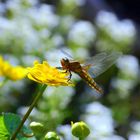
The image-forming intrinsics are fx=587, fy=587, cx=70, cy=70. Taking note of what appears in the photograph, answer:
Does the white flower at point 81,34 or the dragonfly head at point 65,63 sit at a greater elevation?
the dragonfly head at point 65,63

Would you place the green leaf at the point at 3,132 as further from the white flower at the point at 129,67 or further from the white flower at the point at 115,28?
the white flower at the point at 115,28

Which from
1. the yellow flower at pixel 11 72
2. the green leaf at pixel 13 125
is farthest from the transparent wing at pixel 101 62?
the yellow flower at pixel 11 72

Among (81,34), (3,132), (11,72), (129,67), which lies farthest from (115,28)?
(3,132)

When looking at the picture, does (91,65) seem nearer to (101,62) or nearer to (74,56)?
(101,62)

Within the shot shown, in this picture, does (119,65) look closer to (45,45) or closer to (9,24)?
(45,45)

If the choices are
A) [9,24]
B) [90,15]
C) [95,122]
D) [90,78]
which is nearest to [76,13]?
[90,15]

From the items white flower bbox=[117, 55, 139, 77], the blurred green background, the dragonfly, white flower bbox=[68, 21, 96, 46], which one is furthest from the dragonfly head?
white flower bbox=[68, 21, 96, 46]

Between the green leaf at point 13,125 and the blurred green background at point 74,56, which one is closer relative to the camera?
the green leaf at point 13,125
